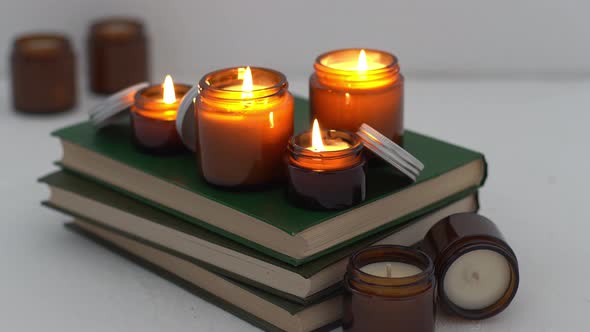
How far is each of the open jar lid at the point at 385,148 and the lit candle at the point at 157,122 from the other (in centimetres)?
28

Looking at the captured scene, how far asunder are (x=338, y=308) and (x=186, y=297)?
209mm

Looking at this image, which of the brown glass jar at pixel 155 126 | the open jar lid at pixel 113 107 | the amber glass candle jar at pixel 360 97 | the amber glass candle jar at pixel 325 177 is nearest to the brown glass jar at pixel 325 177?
the amber glass candle jar at pixel 325 177

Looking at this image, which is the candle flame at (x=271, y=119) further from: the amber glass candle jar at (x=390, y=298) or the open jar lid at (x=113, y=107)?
the open jar lid at (x=113, y=107)

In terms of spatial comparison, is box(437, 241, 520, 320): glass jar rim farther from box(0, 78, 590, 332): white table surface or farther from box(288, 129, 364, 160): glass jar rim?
box(288, 129, 364, 160): glass jar rim

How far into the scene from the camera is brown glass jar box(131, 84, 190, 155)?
1.42 metres

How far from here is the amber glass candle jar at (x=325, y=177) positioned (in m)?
1.23

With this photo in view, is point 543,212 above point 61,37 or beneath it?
beneath

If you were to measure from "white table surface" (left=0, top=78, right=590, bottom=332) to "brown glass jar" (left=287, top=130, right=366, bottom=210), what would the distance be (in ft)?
0.60

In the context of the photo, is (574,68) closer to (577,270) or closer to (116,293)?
(577,270)

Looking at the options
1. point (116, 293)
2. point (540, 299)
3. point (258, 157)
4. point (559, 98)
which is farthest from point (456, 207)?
point (559, 98)

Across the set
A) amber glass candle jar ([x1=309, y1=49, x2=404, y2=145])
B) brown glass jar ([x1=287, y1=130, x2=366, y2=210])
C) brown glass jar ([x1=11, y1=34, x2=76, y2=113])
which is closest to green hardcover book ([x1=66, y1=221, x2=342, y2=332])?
brown glass jar ([x1=287, y1=130, x2=366, y2=210])

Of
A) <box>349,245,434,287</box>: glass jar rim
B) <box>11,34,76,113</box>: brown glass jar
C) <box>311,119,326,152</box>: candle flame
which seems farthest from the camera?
<box>11,34,76,113</box>: brown glass jar

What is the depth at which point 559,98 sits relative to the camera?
2117 mm

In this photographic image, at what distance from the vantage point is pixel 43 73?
6.66 feet
